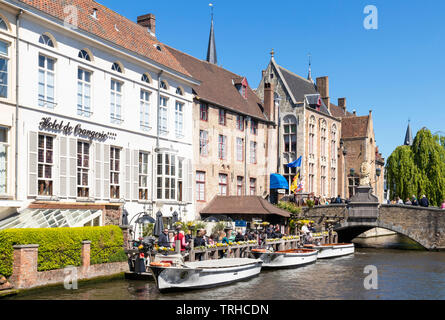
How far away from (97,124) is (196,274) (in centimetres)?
934

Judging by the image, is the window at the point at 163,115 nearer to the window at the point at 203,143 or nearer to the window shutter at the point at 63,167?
the window at the point at 203,143

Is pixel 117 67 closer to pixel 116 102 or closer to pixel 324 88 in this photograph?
pixel 116 102

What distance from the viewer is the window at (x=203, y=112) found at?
110ft

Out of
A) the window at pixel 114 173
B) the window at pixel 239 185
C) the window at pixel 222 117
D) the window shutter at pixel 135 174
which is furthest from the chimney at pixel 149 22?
the window at pixel 239 185

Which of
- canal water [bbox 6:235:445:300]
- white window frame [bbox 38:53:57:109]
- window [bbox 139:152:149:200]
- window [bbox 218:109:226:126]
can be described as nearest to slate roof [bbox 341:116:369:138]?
window [bbox 218:109:226:126]

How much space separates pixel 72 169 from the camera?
2270cm

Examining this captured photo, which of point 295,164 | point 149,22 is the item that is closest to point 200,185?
point 149,22

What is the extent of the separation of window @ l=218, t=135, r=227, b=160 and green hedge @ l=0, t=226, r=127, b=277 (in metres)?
14.5

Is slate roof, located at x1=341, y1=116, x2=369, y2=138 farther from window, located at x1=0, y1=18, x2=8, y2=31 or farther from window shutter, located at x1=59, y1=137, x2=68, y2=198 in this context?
window, located at x1=0, y1=18, x2=8, y2=31

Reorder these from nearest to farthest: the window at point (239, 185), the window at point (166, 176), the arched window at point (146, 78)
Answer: the arched window at point (146, 78), the window at point (166, 176), the window at point (239, 185)

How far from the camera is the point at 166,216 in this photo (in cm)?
2955

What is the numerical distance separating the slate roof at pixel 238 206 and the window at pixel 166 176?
3.96m

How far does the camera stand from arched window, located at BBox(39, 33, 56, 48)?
2178 cm
